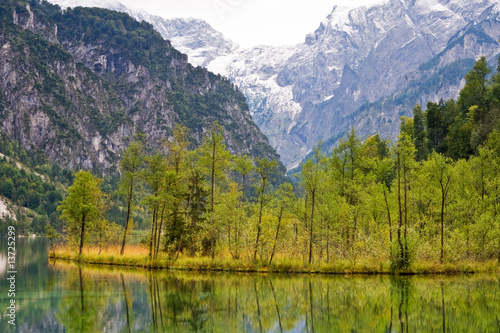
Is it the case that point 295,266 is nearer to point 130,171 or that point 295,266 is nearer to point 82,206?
point 130,171

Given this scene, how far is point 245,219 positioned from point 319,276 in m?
12.0

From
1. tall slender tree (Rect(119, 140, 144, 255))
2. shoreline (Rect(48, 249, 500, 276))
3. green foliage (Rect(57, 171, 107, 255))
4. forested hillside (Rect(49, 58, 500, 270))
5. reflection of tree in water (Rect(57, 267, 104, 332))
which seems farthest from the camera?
green foliage (Rect(57, 171, 107, 255))

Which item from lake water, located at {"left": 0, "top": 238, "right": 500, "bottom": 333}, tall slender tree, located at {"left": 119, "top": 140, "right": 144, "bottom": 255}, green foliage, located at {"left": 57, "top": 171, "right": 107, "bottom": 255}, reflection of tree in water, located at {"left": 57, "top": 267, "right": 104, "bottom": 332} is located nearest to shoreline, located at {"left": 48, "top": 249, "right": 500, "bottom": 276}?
lake water, located at {"left": 0, "top": 238, "right": 500, "bottom": 333}

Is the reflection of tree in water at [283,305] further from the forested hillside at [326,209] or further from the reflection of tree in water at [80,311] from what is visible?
the forested hillside at [326,209]

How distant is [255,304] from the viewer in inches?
1282

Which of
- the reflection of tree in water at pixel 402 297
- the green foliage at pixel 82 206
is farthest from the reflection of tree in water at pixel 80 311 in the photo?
the green foliage at pixel 82 206

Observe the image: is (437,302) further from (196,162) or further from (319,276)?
(196,162)

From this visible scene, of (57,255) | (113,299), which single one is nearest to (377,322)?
(113,299)

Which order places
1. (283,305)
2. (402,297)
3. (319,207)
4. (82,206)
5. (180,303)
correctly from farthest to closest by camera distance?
(82,206), (319,207), (402,297), (180,303), (283,305)

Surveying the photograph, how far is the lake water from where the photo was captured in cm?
2608

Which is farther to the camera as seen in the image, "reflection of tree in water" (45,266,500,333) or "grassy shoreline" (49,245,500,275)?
"grassy shoreline" (49,245,500,275)

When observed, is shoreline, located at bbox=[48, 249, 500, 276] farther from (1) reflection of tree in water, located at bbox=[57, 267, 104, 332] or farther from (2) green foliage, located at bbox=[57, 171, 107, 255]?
(1) reflection of tree in water, located at bbox=[57, 267, 104, 332]

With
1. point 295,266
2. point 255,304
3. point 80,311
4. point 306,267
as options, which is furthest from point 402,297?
point 80,311

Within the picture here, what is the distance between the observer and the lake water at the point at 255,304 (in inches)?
1027
